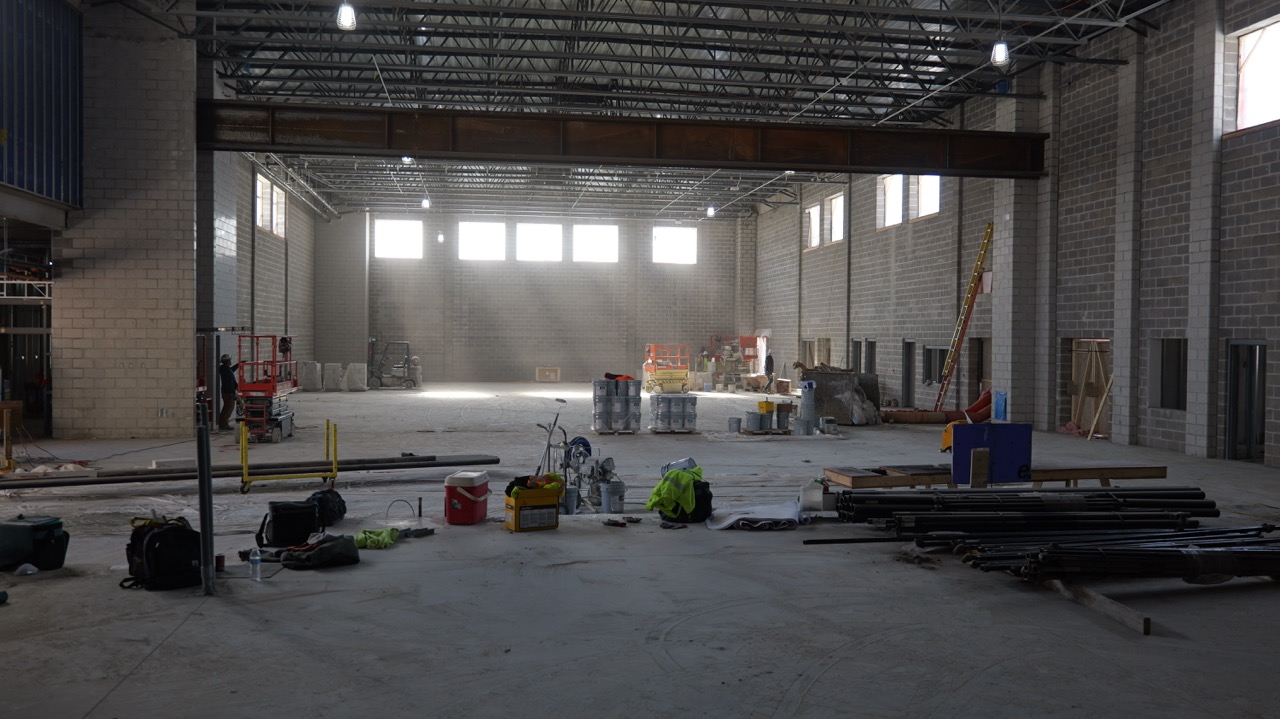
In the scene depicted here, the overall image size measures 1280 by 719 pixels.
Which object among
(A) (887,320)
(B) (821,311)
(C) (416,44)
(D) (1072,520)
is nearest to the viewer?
(D) (1072,520)

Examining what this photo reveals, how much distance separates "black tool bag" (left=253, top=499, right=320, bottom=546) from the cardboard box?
1.97 metres

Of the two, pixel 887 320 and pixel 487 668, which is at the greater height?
pixel 887 320

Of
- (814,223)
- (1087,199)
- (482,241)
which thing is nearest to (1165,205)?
(1087,199)

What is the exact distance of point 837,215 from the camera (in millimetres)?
30500

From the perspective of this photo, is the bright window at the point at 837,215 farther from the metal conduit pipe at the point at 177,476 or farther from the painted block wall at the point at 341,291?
the metal conduit pipe at the point at 177,476

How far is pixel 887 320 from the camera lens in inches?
1032

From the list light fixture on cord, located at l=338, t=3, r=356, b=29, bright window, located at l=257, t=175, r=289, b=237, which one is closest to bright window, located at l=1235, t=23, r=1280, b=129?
light fixture on cord, located at l=338, t=3, r=356, b=29

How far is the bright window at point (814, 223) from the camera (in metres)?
31.7

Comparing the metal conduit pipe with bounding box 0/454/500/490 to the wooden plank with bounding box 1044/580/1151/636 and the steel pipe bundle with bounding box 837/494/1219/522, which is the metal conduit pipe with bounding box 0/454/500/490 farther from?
the wooden plank with bounding box 1044/580/1151/636

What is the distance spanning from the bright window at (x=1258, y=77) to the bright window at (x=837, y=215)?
15.3 m

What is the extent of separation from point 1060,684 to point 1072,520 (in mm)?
3734

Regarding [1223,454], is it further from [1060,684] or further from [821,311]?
[821,311]

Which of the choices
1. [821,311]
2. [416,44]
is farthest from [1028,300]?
[416,44]

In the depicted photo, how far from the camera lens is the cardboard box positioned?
8.88 meters
